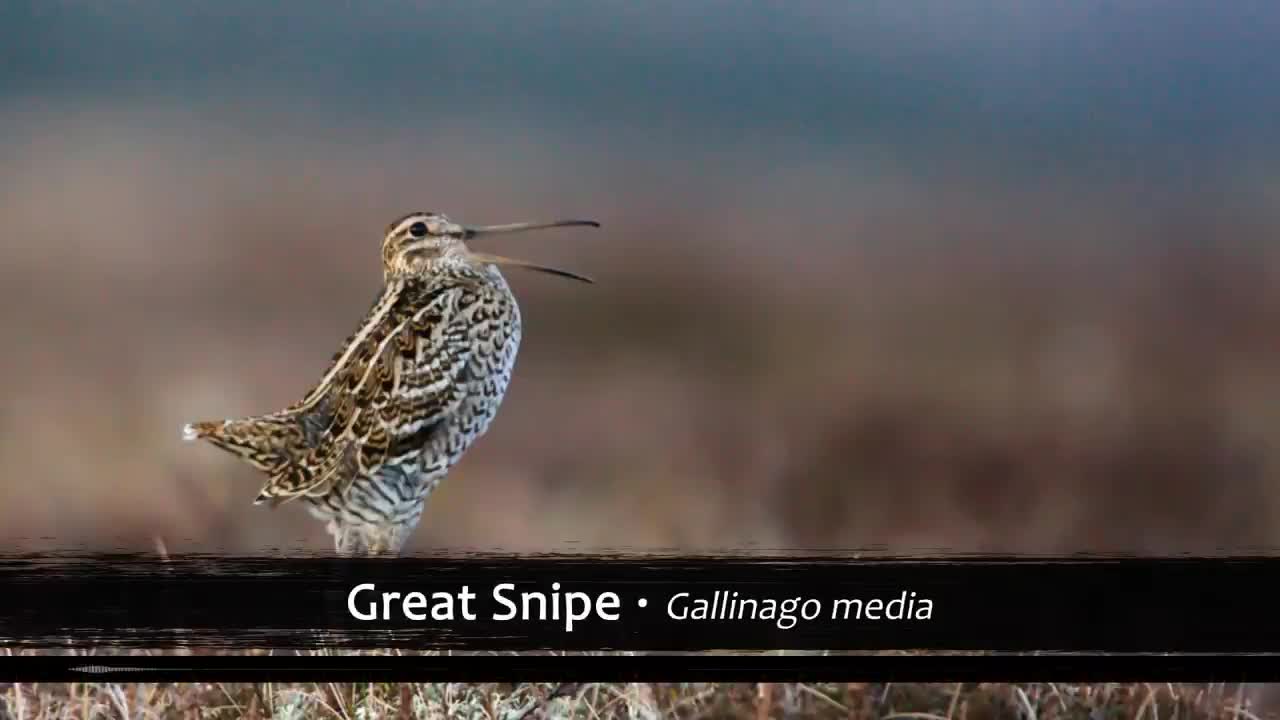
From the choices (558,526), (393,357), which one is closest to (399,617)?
(558,526)

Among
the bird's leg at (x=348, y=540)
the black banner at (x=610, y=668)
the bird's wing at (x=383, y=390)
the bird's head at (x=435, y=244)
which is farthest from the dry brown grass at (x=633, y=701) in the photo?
the bird's head at (x=435, y=244)

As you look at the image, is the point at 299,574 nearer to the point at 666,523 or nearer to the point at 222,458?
the point at 222,458

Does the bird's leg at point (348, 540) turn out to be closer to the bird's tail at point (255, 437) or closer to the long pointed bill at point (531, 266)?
the bird's tail at point (255, 437)

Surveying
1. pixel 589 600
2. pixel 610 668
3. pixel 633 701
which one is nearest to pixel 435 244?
pixel 589 600

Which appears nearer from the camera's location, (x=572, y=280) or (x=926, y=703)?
(x=572, y=280)

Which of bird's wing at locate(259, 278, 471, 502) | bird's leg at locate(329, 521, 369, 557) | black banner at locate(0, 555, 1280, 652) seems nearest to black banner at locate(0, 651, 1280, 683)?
black banner at locate(0, 555, 1280, 652)

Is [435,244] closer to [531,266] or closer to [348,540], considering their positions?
[531,266]
